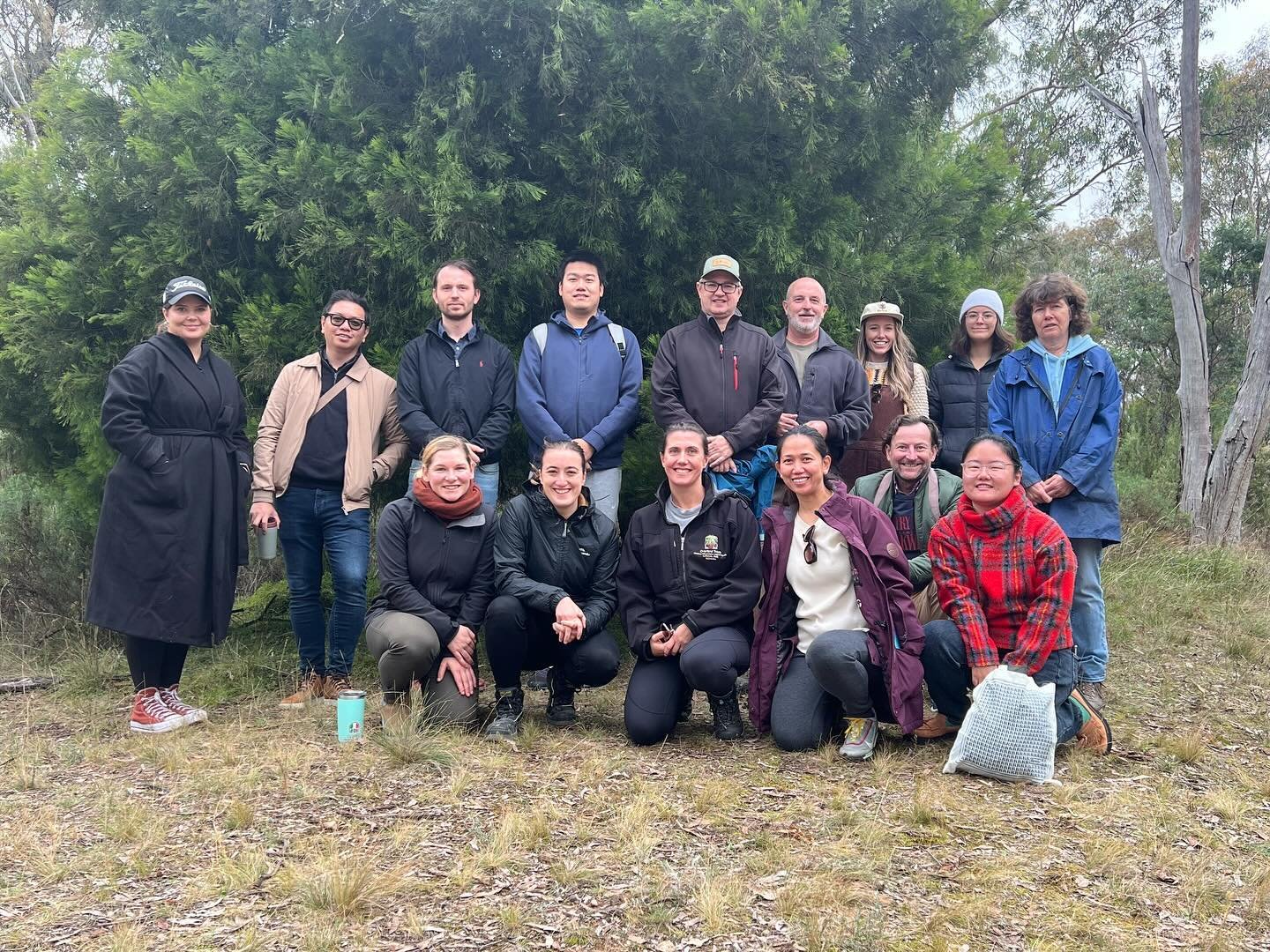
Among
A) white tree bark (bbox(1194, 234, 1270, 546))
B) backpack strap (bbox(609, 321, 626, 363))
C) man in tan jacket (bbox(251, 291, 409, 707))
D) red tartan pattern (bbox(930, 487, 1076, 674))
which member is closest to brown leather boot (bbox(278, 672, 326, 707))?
man in tan jacket (bbox(251, 291, 409, 707))

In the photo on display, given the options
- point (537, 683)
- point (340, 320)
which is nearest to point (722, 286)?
point (340, 320)

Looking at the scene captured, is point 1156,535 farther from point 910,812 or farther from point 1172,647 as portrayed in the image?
point 910,812

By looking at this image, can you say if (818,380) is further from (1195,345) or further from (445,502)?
(1195,345)

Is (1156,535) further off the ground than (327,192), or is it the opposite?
(327,192)

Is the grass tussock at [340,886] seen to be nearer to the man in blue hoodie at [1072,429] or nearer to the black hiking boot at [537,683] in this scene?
the black hiking boot at [537,683]

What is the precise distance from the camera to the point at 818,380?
18.5ft

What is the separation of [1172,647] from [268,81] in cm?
714

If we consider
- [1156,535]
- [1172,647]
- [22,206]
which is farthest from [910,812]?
[1156,535]

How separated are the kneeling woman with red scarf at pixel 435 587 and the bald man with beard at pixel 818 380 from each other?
1.78 m

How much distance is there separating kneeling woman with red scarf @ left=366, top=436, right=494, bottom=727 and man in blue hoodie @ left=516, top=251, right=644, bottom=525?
713mm

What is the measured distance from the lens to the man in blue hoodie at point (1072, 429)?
200 inches

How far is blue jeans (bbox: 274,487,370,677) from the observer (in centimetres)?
552

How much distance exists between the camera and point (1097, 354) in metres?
5.21

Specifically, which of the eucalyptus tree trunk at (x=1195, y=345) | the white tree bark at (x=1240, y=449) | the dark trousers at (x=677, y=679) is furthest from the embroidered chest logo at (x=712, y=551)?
the white tree bark at (x=1240, y=449)
